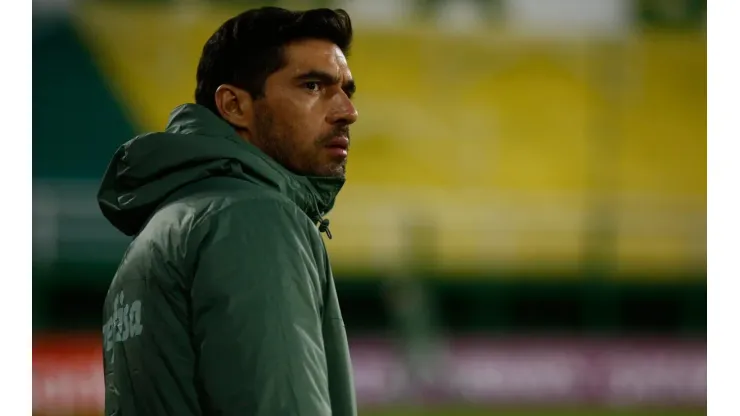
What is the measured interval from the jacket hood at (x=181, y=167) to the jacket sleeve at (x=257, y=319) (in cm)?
7

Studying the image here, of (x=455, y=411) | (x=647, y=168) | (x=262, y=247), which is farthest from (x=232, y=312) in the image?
(x=647, y=168)

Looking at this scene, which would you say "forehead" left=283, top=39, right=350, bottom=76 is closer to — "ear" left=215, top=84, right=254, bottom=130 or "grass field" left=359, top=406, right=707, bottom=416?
"ear" left=215, top=84, right=254, bottom=130

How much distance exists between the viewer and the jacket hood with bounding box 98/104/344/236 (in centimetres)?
75

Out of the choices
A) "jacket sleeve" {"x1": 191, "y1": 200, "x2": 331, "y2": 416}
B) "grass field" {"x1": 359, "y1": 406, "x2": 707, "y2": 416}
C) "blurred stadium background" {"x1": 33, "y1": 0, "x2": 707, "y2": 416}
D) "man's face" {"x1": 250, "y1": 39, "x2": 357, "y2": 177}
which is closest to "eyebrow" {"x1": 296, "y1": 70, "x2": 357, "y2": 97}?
"man's face" {"x1": 250, "y1": 39, "x2": 357, "y2": 177}

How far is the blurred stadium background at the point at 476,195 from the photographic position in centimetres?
475

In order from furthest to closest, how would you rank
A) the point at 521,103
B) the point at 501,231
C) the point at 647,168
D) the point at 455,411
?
the point at 521,103, the point at 647,168, the point at 501,231, the point at 455,411

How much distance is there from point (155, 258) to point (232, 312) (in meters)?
0.09

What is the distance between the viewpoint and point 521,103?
629cm

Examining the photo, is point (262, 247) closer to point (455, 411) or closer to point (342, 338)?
point (342, 338)

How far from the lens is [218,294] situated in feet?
2.18

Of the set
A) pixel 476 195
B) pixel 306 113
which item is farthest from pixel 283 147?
pixel 476 195

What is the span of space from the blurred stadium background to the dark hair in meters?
3.40

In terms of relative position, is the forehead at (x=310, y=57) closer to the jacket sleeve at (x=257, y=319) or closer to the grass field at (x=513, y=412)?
the jacket sleeve at (x=257, y=319)

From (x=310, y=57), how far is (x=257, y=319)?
282 millimetres
